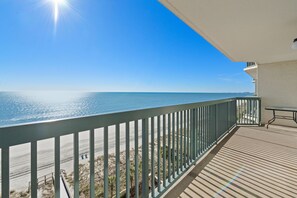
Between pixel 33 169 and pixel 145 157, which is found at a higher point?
pixel 33 169

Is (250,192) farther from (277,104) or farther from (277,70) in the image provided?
(277,70)

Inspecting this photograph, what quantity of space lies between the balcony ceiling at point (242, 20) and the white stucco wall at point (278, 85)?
2.12 metres

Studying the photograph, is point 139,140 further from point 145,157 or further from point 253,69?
point 253,69

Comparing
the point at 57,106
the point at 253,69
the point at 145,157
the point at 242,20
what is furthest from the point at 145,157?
the point at 57,106

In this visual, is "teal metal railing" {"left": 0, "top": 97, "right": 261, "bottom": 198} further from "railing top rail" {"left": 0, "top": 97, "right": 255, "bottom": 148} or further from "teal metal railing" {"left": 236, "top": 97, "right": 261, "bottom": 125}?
"teal metal railing" {"left": 236, "top": 97, "right": 261, "bottom": 125}

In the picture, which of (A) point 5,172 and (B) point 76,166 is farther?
(B) point 76,166

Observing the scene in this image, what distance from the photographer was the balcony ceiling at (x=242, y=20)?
6.09ft

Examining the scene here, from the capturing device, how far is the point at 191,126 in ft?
7.18

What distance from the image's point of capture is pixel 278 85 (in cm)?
515

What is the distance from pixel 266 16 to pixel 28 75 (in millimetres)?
34383

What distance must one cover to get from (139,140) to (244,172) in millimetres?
1653

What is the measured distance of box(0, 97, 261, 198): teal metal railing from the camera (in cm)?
76

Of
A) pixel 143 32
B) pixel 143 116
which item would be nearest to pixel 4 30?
pixel 143 32

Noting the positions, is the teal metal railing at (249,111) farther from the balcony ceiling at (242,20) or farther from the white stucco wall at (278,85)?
the balcony ceiling at (242,20)
